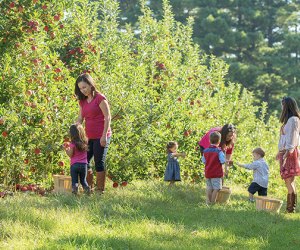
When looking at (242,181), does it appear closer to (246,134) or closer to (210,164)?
(246,134)

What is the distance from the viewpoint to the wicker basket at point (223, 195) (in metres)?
9.25

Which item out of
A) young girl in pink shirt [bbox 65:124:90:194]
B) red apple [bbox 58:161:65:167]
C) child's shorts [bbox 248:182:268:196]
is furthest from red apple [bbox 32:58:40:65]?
child's shorts [bbox 248:182:268:196]

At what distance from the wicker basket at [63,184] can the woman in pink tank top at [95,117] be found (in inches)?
20.1

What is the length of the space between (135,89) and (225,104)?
3.97 metres

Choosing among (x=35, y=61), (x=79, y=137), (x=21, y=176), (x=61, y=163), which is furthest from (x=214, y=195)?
(x=35, y=61)

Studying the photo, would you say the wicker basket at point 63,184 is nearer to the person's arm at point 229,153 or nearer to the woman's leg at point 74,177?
the woman's leg at point 74,177

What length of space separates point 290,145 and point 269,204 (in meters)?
0.92

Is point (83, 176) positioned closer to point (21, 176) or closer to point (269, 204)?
point (21, 176)

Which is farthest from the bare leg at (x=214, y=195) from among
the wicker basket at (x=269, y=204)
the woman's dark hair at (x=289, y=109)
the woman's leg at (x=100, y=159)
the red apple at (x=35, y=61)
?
the red apple at (x=35, y=61)

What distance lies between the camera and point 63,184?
29.6 ft

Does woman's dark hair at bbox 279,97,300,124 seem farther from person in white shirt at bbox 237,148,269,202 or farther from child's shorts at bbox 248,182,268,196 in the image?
child's shorts at bbox 248,182,268,196

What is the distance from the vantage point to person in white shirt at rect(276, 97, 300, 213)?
8.88 m

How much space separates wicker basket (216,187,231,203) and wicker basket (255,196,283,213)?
0.61 metres

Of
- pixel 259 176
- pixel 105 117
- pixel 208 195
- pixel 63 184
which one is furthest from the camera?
pixel 259 176
